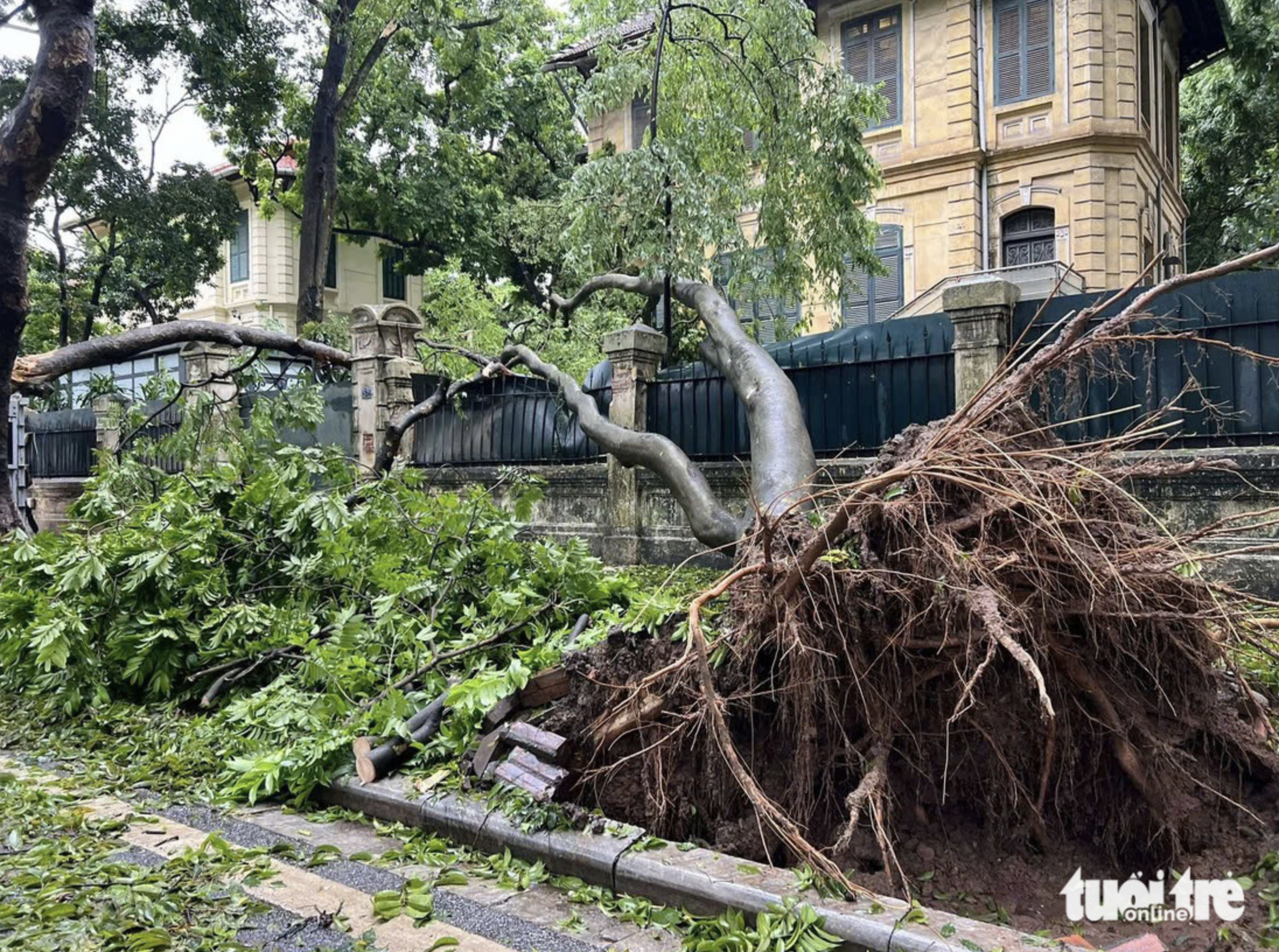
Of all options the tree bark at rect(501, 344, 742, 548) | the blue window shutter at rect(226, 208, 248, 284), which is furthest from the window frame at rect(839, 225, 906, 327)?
the blue window shutter at rect(226, 208, 248, 284)

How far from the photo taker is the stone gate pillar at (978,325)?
325 inches

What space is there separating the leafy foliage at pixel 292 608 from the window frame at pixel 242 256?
25808 millimetres

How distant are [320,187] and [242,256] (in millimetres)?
15018

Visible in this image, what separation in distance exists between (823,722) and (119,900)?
9.18 ft

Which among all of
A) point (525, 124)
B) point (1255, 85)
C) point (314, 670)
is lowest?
point (314, 670)

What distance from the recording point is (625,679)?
4.40 metres

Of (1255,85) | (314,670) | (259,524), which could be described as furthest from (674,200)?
(1255,85)

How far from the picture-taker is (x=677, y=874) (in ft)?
11.3

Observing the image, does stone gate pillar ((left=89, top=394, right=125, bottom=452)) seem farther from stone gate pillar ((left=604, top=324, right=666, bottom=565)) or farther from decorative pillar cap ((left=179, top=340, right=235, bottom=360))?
stone gate pillar ((left=604, top=324, right=666, bottom=565))

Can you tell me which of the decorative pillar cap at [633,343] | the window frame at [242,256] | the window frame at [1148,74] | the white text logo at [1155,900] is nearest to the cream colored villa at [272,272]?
the window frame at [242,256]

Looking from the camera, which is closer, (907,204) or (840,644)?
(840,644)

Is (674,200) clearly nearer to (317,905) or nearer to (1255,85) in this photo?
(317,905)

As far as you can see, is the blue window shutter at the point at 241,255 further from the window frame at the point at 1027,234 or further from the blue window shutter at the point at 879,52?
the window frame at the point at 1027,234

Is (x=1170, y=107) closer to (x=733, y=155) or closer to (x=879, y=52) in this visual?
(x=879, y=52)
